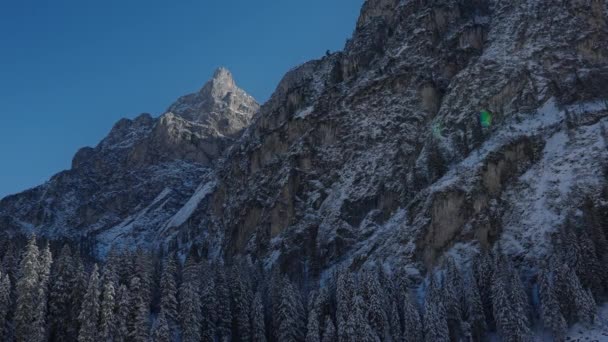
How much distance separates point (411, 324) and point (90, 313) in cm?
3768

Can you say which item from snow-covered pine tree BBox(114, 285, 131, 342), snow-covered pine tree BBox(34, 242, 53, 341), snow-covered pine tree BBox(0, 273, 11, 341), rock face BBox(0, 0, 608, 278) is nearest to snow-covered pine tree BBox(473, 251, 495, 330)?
rock face BBox(0, 0, 608, 278)

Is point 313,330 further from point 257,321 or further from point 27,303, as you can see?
point 27,303

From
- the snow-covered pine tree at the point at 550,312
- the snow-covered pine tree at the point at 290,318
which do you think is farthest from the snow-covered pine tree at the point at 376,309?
the snow-covered pine tree at the point at 550,312

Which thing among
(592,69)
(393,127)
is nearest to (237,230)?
(393,127)

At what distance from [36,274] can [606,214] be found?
7328cm

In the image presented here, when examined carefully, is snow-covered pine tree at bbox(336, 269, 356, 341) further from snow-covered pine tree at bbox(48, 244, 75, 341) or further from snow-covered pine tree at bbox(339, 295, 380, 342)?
snow-covered pine tree at bbox(48, 244, 75, 341)

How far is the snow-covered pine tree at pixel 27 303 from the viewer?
62.0 m

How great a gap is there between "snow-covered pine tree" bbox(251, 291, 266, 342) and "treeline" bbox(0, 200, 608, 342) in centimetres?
15

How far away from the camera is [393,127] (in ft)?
415

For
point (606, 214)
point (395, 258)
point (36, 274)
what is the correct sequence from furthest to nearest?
point (395, 258), point (606, 214), point (36, 274)

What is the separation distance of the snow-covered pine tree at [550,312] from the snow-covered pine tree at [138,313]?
46.4 m

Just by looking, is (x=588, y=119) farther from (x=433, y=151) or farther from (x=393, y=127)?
(x=393, y=127)

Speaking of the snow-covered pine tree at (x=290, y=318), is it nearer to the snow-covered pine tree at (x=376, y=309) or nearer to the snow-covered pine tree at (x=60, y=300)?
the snow-covered pine tree at (x=376, y=309)

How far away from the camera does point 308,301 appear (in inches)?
3359
